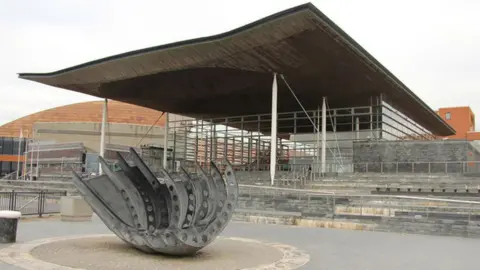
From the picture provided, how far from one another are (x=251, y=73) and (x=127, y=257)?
22523 mm

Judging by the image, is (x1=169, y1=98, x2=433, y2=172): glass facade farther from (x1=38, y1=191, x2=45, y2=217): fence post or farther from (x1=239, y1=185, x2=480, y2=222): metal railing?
(x1=38, y1=191, x2=45, y2=217): fence post

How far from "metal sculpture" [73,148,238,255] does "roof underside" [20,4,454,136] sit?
14084 mm

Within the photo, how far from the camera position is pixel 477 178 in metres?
23.6

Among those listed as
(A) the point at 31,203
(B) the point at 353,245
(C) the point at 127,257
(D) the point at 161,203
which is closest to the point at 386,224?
(B) the point at 353,245

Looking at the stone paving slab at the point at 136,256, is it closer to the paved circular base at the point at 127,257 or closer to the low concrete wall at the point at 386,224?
the paved circular base at the point at 127,257

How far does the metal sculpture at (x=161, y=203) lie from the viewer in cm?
930

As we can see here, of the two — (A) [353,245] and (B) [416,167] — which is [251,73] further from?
(A) [353,245]

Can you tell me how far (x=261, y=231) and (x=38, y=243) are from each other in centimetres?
714

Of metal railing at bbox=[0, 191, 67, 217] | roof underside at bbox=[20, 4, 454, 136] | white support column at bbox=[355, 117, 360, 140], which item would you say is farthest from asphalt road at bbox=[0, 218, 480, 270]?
white support column at bbox=[355, 117, 360, 140]

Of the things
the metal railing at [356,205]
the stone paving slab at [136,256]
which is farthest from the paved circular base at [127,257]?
the metal railing at [356,205]

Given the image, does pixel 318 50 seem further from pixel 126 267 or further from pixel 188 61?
pixel 126 267

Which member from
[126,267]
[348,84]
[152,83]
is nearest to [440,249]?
[126,267]

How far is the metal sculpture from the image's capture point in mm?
9305

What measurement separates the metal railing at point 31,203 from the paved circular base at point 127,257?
26.4 ft
